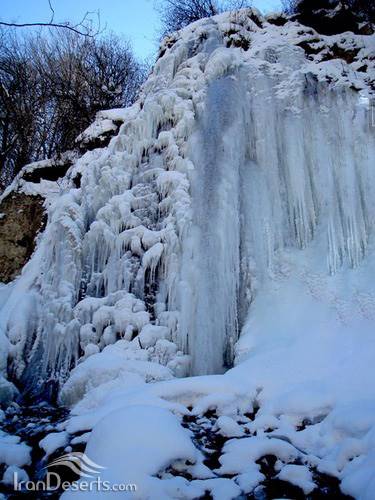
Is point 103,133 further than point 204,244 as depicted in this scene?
Yes

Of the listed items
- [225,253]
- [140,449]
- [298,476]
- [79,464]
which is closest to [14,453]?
[79,464]

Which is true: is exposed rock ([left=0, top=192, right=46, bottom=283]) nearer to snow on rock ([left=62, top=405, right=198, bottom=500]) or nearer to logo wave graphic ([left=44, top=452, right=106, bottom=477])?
logo wave graphic ([left=44, top=452, right=106, bottom=477])

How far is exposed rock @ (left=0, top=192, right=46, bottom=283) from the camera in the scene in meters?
6.35

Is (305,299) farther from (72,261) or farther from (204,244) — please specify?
(72,261)

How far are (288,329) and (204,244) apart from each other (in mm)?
1226

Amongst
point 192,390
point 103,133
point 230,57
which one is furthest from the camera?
point 103,133

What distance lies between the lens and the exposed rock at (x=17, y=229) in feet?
20.8

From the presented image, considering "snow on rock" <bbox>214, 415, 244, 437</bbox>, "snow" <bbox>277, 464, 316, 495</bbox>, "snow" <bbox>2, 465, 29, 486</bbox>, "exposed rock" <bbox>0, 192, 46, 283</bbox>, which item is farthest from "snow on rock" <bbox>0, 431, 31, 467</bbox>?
"exposed rock" <bbox>0, 192, 46, 283</bbox>

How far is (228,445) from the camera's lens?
8.41 feet

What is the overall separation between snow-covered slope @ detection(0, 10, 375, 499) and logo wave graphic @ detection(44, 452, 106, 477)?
344 mm

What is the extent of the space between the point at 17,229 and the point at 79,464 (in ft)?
16.2

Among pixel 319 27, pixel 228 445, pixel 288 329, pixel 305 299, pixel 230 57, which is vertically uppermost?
pixel 319 27

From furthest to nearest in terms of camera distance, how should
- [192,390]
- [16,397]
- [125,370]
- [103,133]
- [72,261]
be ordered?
[103,133] → [72,261] → [16,397] → [125,370] → [192,390]

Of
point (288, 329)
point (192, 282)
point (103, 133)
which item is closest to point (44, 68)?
point (103, 133)
